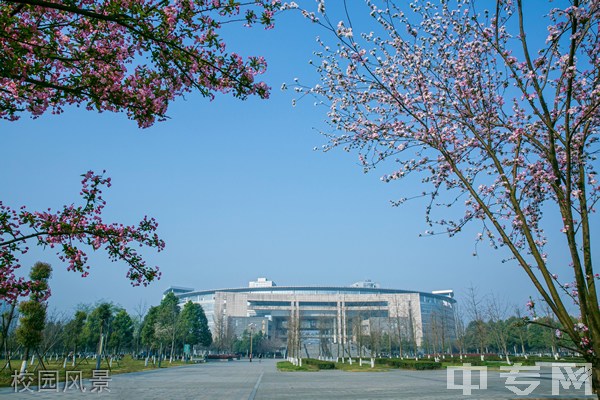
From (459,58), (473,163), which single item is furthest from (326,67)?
(473,163)

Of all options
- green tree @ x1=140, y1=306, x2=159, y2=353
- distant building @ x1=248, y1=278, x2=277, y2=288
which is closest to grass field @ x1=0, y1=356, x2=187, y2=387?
green tree @ x1=140, y1=306, x2=159, y2=353

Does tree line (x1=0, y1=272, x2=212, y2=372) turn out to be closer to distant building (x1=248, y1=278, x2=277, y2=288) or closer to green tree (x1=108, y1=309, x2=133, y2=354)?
green tree (x1=108, y1=309, x2=133, y2=354)

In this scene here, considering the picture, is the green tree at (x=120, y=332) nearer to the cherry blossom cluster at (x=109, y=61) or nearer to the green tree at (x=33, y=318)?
the green tree at (x=33, y=318)

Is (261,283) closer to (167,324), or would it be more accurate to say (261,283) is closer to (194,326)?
(194,326)


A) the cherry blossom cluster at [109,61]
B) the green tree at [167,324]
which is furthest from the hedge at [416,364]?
the cherry blossom cluster at [109,61]

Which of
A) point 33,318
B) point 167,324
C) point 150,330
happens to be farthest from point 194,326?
point 33,318

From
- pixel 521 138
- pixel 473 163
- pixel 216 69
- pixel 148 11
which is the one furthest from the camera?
pixel 473 163

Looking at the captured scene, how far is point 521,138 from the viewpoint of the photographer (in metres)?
5.63

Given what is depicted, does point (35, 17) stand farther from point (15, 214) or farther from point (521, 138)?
Result: point (521, 138)

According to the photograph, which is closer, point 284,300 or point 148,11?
point 148,11

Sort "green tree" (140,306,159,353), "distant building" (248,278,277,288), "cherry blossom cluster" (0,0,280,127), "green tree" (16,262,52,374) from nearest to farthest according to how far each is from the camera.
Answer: "cherry blossom cluster" (0,0,280,127) → "green tree" (16,262,52,374) → "green tree" (140,306,159,353) → "distant building" (248,278,277,288)

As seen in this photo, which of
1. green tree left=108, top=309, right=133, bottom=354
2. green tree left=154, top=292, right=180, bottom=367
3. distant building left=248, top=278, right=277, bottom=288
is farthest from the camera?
distant building left=248, top=278, right=277, bottom=288

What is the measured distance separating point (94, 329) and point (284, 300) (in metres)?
56.0

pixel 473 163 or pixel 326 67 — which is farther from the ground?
pixel 326 67
